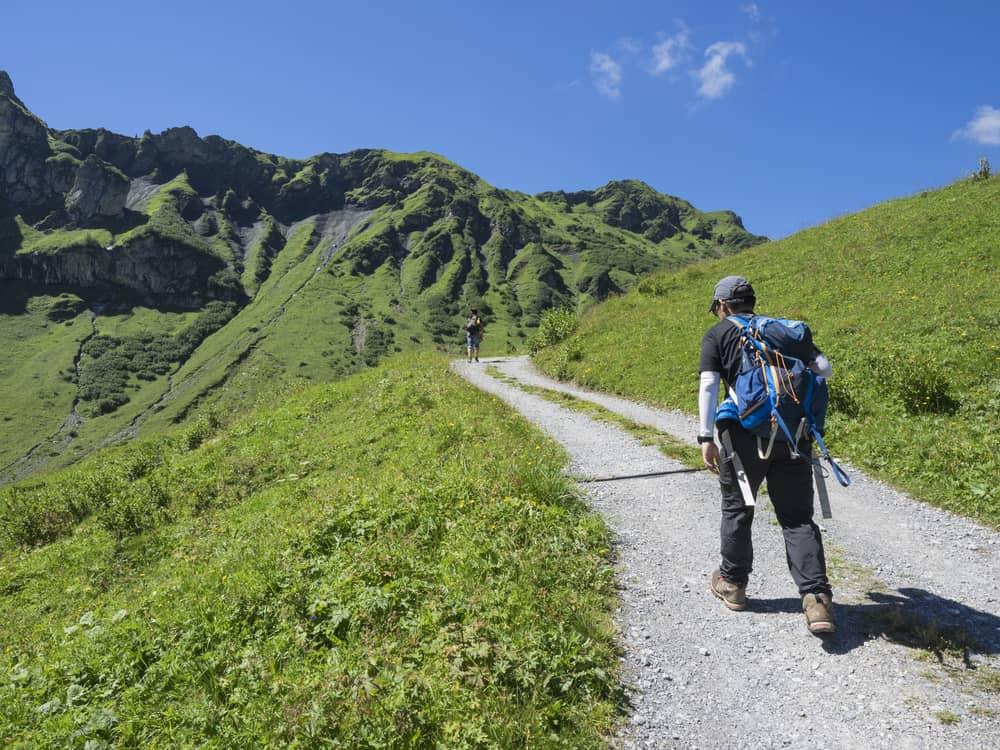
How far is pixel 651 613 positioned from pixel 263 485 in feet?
38.8

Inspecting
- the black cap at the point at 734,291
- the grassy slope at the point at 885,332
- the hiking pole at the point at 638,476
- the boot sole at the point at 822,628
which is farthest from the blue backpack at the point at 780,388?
the hiking pole at the point at 638,476

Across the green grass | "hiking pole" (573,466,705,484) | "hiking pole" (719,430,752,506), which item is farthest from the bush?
"hiking pole" (719,430,752,506)

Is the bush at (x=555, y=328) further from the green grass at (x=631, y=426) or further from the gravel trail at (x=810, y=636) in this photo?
the gravel trail at (x=810, y=636)

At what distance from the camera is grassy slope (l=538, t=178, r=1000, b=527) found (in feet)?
34.6

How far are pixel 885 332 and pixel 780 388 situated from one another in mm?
13479

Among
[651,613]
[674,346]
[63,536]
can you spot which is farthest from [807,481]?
[63,536]

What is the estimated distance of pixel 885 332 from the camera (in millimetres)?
15977

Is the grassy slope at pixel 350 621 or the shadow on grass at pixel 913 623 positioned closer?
the grassy slope at pixel 350 621

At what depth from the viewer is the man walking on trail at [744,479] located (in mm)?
5410

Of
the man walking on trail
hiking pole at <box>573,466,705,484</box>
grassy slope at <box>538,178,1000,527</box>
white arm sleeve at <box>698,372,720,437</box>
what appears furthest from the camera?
hiking pole at <box>573,466,705,484</box>

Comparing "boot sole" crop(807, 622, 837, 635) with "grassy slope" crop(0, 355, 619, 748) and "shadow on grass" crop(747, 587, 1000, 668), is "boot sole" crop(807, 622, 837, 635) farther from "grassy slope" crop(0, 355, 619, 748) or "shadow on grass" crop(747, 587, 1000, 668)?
"grassy slope" crop(0, 355, 619, 748)

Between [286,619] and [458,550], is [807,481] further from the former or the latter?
[286,619]

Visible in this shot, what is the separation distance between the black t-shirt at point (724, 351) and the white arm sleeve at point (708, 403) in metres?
0.13

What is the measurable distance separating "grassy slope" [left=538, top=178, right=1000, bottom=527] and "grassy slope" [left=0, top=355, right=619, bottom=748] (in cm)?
671
